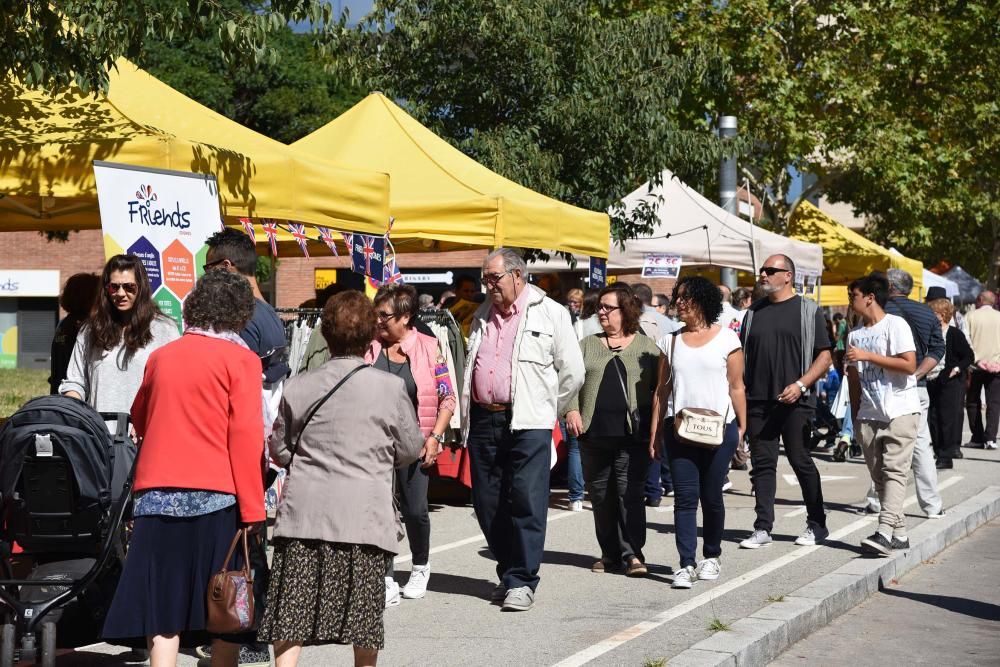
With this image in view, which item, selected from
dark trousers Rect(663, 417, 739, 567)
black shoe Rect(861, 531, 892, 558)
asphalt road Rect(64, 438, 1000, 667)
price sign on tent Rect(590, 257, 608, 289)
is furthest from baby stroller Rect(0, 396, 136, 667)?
price sign on tent Rect(590, 257, 608, 289)

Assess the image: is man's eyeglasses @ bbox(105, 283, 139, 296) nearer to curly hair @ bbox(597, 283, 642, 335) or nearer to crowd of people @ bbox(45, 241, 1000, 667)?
crowd of people @ bbox(45, 241, 1000, 667)

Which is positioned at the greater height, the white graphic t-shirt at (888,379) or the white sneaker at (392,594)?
the white graphic t-shirt at (888,379)

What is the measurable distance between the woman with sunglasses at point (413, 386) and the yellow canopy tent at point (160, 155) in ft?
3.63

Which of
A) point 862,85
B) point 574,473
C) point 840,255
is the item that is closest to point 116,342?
point 574,473

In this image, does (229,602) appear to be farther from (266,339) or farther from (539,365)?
(539,365)

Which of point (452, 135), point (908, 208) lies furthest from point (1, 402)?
point (908, 208)

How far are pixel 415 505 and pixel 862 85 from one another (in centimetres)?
2301

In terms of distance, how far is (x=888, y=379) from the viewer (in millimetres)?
9562

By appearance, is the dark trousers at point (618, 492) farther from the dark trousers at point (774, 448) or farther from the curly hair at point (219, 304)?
the curly hair at point (219, 304)

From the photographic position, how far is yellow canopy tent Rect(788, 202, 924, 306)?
2402 cm

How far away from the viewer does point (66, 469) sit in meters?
5.64

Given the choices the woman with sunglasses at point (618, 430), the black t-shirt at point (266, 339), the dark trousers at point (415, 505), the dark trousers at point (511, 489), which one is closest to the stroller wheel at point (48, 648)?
the black t-shirt at point (266, 339)

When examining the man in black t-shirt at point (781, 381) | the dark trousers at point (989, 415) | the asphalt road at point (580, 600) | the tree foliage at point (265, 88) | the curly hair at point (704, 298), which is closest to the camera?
the asphalt road at point (580, 600)

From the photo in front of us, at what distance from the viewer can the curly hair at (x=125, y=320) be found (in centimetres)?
633
